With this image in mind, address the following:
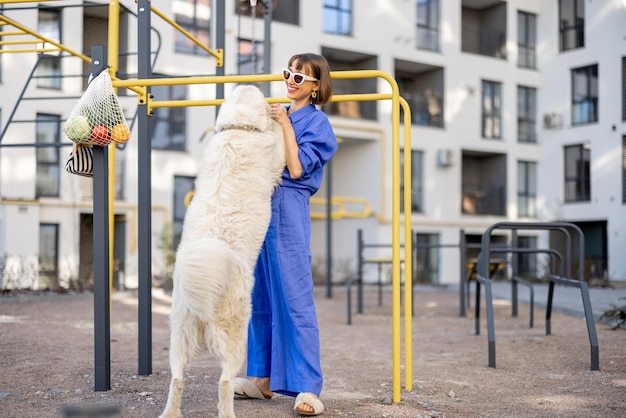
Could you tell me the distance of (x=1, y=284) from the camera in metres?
11.0

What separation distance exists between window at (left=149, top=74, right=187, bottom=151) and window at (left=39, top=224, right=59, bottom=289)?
3.13 m

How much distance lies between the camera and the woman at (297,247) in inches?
133

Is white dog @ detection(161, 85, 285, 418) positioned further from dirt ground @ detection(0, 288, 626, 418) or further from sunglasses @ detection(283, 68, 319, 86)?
dirt ground @ detection(0, 288, 626, 418)

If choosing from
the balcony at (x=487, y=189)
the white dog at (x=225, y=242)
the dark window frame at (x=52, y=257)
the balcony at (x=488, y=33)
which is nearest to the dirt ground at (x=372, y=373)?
the white dog at (x=225, y=242)

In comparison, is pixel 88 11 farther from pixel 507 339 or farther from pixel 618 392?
pixel 618 392

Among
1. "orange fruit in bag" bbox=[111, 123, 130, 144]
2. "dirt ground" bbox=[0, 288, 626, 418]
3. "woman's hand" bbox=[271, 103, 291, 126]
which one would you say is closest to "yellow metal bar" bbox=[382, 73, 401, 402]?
"dirt ground" bbox=[0, 288, 626, 418]

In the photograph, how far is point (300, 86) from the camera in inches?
136

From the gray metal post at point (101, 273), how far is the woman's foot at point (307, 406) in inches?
41.8

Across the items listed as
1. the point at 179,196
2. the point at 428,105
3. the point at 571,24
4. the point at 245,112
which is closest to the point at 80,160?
the point at 245,112

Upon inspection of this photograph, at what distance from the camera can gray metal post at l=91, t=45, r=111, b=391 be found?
373 cm

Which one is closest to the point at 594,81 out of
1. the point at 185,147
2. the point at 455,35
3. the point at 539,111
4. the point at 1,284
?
the point at 539,111

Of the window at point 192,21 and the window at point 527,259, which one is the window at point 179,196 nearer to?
the window at point 192,21

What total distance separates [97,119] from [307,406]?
1.69 meters

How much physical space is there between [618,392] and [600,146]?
2061cm
